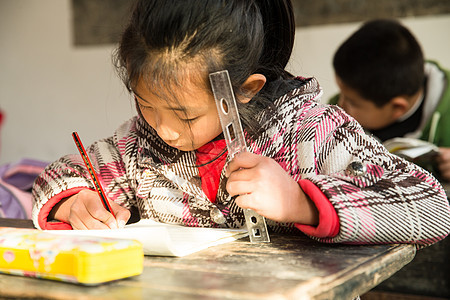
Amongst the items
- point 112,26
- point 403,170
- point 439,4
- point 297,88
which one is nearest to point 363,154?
point 403,170

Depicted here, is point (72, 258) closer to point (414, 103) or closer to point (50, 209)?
point (50, 209)

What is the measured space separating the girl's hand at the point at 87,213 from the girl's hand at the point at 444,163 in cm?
121

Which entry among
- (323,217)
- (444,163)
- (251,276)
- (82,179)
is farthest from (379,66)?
(251,276)

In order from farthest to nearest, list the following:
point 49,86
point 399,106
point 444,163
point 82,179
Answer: point 49,86 < point 399,106 < point 444,163 < point 82,179

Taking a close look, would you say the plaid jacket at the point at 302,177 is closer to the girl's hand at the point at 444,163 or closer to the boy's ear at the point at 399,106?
the girl's hand at the point at 444,163

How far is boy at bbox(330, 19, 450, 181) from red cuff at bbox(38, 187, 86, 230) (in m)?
1.63

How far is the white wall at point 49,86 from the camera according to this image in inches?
179

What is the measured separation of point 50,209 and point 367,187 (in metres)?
0.64

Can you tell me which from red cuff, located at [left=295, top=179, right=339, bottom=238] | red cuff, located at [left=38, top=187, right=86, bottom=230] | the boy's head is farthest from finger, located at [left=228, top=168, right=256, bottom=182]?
the boy's head

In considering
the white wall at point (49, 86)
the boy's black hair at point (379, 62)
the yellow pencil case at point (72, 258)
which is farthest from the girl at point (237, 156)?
the white wall at point (49, 86)

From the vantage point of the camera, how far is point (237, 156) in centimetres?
89

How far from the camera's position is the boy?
2502 mm

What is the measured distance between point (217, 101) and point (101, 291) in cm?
41

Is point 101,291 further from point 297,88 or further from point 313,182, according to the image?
point 297,88
